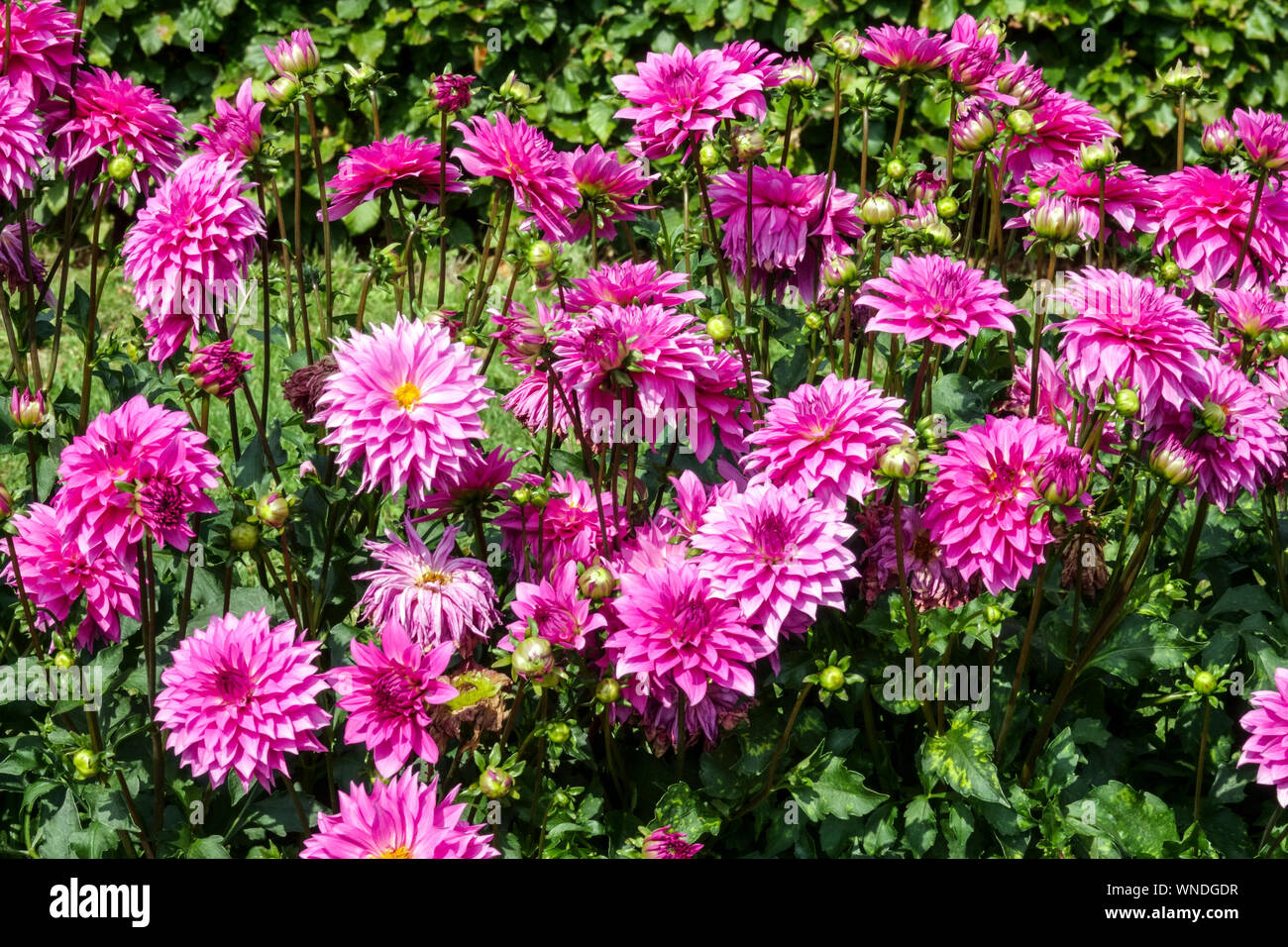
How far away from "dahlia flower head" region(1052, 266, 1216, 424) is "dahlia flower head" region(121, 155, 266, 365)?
1.33m

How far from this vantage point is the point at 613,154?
252 cm

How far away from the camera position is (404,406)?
1.91m

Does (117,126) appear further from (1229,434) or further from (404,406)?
(1229,434)

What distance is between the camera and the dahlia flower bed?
1937 millimetres

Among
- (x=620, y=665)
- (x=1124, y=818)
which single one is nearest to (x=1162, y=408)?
(x=1124, y=818)

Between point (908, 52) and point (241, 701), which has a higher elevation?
point (908, 52)

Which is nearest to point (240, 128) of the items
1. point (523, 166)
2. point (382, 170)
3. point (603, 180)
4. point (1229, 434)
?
point (382, 170)

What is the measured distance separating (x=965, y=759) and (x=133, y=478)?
4.45ft

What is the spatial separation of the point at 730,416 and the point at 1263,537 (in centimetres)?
148

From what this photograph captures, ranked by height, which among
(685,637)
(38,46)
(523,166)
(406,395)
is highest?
(38,46)

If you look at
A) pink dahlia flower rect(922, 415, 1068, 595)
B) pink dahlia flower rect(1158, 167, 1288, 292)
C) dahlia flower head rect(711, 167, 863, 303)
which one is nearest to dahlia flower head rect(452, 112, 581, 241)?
dahlia flower head rect(711, 167, 863, 303)

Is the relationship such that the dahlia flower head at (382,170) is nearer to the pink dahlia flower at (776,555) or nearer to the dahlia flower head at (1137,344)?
the pink dahlia flower at (776,555)

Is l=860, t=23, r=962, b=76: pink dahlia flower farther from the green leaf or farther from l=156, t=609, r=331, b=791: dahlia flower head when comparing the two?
l=156, t=609, r=331, b=791: dahlia flower head
